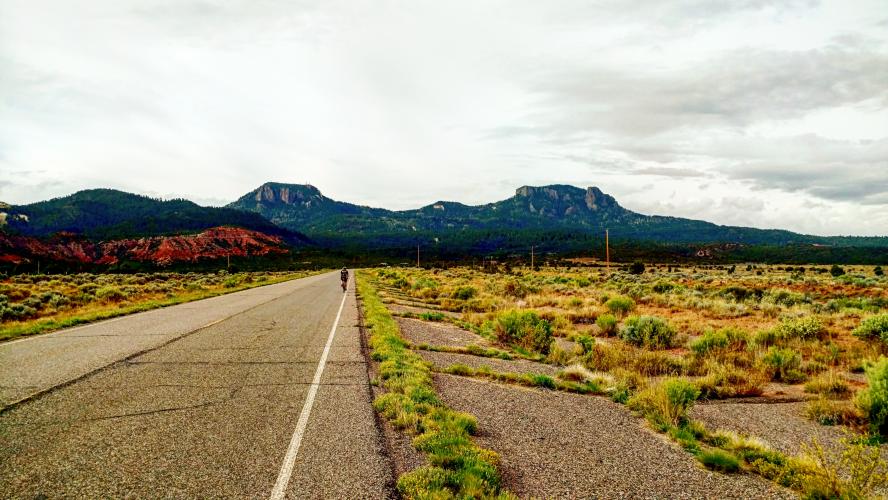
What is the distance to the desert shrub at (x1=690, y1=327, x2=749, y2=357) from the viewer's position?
12727 millimetres

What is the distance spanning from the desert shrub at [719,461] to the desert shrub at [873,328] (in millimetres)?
11737

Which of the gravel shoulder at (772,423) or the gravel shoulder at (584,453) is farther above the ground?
the gravel shoulder at (584,453)

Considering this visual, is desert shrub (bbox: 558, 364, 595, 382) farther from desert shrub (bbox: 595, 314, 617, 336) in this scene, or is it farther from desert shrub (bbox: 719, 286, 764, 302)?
desert shrub (bbox: 719, 286, 764, 302)

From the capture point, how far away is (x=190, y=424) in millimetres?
6102

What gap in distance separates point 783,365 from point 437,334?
979 cm

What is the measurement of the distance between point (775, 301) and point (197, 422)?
2746 centimetres

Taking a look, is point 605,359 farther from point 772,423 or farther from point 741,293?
point 741,293

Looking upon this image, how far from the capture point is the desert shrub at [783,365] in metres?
10.4

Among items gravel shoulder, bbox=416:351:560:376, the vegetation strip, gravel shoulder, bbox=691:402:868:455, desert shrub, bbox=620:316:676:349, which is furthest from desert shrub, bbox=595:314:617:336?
the vegetation strip

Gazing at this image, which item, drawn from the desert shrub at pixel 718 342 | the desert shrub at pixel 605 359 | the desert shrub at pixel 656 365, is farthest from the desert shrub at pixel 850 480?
the desert shrub at pixel 718 342

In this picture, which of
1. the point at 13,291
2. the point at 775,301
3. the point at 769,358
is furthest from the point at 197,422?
the point at 13,291

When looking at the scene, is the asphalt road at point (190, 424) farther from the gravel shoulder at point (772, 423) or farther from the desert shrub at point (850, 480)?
the gravel shoulder at point (772, 423)

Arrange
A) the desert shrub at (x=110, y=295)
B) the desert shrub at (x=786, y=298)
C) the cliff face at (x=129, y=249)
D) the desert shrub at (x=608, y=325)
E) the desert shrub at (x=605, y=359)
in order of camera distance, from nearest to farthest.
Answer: the desert shrub at (x=605, y=359) → the desert shrub at (x=608, y=325) → the desert shrub at (x=786, y=298) → the desert shrub at (x=110, y=295) → the cliff face at (x=129, y=249)

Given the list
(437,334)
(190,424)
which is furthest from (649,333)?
(190,424)
